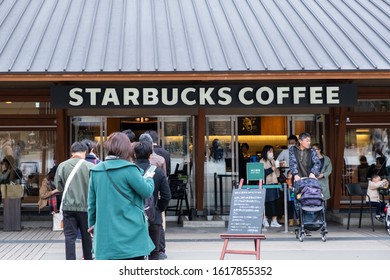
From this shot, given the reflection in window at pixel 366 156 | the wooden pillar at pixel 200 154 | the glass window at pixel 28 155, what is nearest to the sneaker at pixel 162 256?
the wooden pillar at pixel 200 154

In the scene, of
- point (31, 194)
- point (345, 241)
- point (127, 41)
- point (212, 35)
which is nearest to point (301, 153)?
point (345, 241)

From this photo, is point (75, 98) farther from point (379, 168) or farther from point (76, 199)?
point (379, 168)

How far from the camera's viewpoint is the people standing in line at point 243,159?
14.4m

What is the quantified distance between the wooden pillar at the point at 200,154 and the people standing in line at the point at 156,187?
4913mm

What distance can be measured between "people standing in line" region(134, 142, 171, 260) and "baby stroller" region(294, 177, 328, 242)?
361cm

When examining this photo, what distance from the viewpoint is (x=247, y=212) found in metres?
8.64

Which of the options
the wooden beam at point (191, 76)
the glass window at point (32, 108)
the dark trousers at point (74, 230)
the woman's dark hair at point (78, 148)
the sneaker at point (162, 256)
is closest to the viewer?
the dark trousers at point (74, 230)

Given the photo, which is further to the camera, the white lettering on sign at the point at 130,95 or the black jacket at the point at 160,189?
the white lettering on sign at the point at 130,95

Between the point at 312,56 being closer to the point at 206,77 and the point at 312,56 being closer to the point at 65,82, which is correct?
the point at 206,77

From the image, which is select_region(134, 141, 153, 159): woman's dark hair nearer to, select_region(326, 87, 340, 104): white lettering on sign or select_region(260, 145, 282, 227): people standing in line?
select_region(326, 87, 340, 104): white lettering on sign

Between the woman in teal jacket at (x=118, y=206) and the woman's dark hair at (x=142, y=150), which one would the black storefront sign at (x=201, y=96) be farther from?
the woman in teal jacket at (x=118, y=206)

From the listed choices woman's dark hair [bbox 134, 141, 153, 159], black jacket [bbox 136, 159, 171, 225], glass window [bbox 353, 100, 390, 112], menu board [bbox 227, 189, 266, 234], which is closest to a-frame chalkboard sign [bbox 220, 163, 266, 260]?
menu board [bbox 227, 189, 266, 234]

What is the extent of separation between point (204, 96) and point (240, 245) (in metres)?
2.95

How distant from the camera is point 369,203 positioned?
40.0 ft
